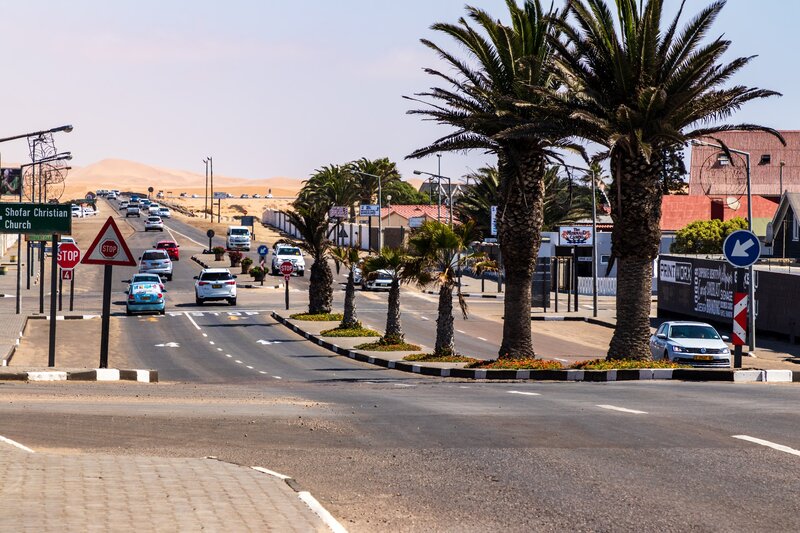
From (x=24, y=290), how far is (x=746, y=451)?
64580mm

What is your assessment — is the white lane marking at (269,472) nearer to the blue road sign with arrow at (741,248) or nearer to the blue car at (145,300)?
the blue road sign with arrow at (741,248)

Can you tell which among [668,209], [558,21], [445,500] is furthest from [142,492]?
[668,209]

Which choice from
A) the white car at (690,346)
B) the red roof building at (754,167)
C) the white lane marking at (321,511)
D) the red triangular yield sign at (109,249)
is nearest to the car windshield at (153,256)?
the white car at (690,346)

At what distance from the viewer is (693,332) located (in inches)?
1265

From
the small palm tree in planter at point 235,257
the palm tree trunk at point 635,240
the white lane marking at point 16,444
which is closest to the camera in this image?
the white lane marking at point 16,444

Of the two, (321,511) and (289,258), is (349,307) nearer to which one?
A: (321,511)

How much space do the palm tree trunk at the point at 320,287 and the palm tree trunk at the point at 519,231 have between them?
23.0m

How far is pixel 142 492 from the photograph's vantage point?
9.63m

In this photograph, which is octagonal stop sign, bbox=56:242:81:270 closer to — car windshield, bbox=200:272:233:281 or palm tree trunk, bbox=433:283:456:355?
palm tree trunk, bbox=433:283:456:355

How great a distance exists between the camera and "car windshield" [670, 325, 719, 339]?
3183 centimetres

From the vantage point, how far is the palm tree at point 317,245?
170ft

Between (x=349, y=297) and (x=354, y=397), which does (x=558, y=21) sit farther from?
(x=349, y=297)

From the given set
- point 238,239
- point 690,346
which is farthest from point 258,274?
point 690,346

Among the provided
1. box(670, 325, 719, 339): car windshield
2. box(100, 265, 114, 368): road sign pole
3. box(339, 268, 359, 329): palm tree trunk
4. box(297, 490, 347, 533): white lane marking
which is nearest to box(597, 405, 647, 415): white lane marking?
box(297, 490, 347, 533): white lane marking
